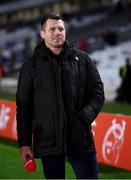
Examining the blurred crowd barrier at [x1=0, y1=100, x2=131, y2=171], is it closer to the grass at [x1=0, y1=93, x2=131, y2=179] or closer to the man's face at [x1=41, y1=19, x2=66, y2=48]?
the grass at [x1=0, y1=93, x2=131, y2=179]

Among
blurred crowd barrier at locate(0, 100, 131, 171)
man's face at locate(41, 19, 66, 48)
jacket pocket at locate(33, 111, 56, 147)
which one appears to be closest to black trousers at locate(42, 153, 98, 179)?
jacket pocket at locate(33, 111, 56, 147)

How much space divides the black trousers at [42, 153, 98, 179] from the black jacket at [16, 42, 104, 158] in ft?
0.19

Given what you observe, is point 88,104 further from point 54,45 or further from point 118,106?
point 118,106

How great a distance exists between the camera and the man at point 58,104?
4.86 metres

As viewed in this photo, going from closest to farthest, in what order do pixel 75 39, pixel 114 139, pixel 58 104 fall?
pixel 58 104
pixel 114 139
pixel 75 39

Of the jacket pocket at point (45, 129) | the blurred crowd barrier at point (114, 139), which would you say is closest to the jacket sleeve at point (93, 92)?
the jacket pocket at point (45, 129)

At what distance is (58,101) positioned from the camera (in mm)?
4863

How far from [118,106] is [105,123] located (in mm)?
11348

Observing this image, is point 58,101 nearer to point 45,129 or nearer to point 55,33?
point 45,129

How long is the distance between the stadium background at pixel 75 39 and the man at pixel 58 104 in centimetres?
423

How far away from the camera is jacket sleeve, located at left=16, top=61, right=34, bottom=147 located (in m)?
4.96

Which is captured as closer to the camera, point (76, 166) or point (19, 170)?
point (76, 166)

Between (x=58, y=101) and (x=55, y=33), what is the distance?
0.49 metres

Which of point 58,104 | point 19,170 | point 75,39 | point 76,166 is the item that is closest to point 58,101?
point 58,104
